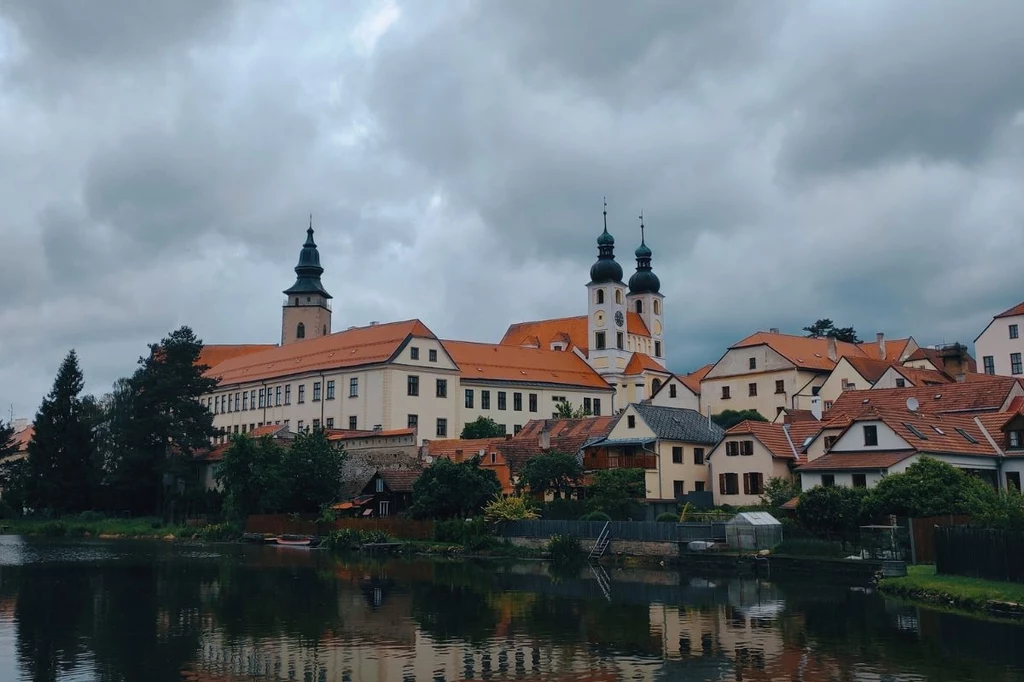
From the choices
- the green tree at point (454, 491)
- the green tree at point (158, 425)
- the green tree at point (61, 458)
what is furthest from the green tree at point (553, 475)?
the green tree at point (61, 458)

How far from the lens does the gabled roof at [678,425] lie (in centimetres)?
5600

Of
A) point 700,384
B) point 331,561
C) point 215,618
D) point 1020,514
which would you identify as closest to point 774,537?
point 1020,514

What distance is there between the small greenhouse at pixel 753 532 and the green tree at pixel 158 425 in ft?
160

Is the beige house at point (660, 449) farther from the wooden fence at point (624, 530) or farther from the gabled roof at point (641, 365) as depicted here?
the gabled roof at point (641, 365)

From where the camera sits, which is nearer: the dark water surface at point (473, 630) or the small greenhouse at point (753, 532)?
the dark water surface at point (473, 630)

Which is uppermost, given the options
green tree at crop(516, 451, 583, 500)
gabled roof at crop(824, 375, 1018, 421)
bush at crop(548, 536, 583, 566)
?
gabled roof at crop(824, 375, 1018, 421)

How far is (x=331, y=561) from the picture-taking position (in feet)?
154

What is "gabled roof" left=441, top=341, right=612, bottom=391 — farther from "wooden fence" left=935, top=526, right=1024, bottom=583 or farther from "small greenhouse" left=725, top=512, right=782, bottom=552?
"wooden fence" left=935, top=526, right=1024, bottom=583

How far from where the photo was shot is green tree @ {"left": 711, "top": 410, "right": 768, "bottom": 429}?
73.4 metres

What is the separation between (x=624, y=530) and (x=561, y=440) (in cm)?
1822

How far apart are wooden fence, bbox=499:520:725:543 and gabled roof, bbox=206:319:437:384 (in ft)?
105

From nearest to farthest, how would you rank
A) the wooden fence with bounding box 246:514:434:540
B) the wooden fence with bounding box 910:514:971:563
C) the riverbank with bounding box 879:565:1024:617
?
the riverbank with bounding box 879:565:1024:617
the wooden fence with bounding box 910:514:971:563
the wooden fence with bounding box 246:514:434:540

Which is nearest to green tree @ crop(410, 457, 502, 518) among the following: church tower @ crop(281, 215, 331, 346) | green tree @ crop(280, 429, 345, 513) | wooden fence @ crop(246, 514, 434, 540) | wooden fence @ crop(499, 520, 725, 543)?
wooden fence @ crop(246, 514, 434, 540)

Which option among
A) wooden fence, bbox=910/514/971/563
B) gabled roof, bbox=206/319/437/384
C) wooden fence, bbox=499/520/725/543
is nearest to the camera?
wooden fence, bbox=910/514/971/563
